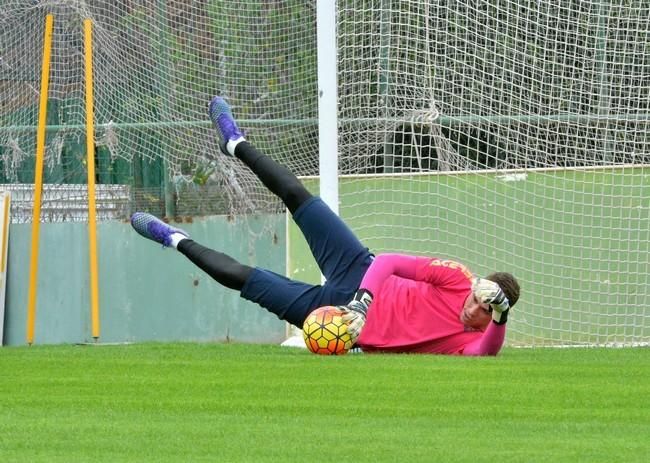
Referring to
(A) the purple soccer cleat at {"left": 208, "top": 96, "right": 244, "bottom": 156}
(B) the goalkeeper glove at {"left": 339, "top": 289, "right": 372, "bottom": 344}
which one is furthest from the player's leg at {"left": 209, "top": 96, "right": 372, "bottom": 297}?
(A) the purple soccer cleat at {"left": 208, "top": 96, "right": 244, "bottom": 156}

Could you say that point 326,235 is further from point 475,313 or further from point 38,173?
point 38,173

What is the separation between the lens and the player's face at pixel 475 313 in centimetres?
866

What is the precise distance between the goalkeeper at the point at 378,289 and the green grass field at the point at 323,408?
0.35 m

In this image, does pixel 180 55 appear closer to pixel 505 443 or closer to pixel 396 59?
pixel 396 59

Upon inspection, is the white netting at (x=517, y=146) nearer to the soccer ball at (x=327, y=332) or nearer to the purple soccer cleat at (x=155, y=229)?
the purple soccer cleat at (x=155, y=229)

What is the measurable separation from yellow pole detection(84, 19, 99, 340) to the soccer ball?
192 inches

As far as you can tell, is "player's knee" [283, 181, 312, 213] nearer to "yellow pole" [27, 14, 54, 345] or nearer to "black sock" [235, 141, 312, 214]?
"black sock" [235, 141, 312, 214]

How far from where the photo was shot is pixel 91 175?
1332 centimetres

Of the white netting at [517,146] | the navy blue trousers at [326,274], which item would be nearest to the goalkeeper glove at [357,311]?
the navy blue trousers at [326,274]

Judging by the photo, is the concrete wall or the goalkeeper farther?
the concrete wall

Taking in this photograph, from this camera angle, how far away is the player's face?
8.66 meters

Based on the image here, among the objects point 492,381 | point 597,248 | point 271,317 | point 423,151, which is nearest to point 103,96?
point 271,317

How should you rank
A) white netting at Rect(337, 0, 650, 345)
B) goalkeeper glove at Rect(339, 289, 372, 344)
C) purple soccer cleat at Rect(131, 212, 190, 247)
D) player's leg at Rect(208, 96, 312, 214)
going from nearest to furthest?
goalkeeper glove at Rect(339, 289, 372, 344)
player's leg at Rect(208, 96, 312, 214)
purple soccer cleat at Rect(131, 212, 190, 247)
white netting at Rect(337, 0, 650, 345)

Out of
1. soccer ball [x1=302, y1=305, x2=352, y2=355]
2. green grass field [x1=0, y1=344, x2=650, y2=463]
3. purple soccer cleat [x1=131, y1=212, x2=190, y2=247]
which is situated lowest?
green grass field [x1=0, y1=344, x2=650, y2=463]
